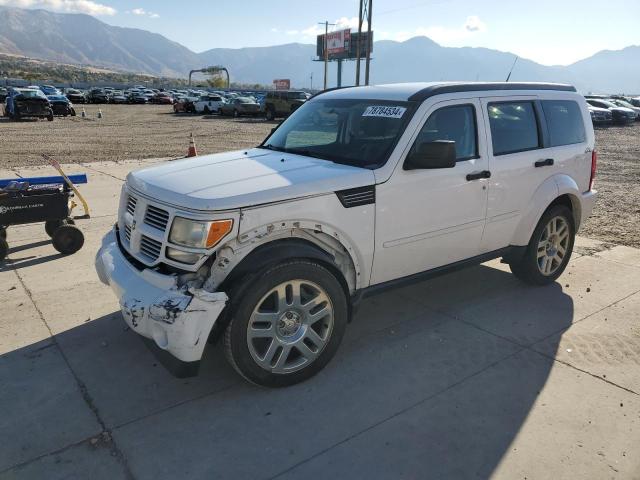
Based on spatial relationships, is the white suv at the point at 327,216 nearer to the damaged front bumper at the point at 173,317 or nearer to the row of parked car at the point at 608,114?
the damaged front bumper at the point at 173,317

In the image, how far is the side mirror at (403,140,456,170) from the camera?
3.53 metres

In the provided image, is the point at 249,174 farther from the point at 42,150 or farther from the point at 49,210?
the point at 42,150

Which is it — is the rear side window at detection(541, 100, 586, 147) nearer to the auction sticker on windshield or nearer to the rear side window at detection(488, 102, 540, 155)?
the rear side window at detection(488, 102, 540, 155)

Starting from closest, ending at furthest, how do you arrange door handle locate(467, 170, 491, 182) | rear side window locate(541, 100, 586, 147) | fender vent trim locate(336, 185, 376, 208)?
1. fender vent trim locate(336, 185, 376, 208)
2. door handle locate(467, 170, 491, 182)
3. rear side window locate(541, 100, 586, 147)

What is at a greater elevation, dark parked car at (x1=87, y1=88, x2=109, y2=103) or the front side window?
the front side window

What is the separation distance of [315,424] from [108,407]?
50.2 inches

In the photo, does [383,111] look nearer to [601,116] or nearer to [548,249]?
[548,249]

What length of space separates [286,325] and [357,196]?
0.98 metres

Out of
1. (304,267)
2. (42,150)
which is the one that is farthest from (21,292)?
(42,150)

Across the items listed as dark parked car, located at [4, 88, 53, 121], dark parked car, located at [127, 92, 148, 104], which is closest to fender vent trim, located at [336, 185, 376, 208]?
dark parked car, located at [4, 88, 53, 121]

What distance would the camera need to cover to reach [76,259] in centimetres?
567

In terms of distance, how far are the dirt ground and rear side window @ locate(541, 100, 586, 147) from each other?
8.21ft

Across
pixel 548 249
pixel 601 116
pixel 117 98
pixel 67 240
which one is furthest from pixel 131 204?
pixel 117 98

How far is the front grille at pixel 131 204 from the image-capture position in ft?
11.8
